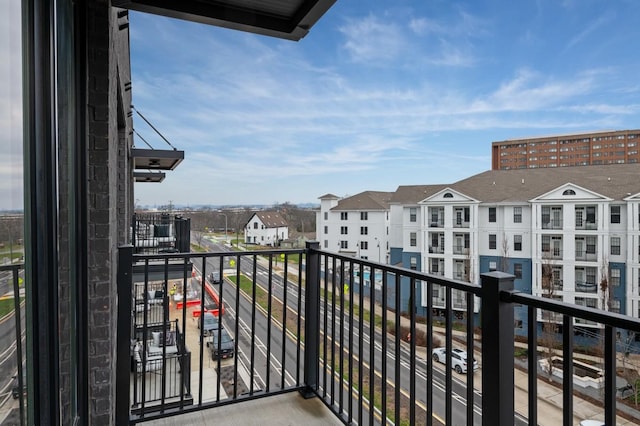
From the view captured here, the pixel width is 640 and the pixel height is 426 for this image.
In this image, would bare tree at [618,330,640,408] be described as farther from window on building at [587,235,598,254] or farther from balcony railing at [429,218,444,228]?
window on building at [587,235,598,254]

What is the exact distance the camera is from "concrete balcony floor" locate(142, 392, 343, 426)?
81.2 inches

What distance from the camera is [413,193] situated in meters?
12.1

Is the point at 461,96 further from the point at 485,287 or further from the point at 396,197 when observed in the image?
the point at 485,287

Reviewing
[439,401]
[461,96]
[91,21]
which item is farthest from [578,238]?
[461,96]

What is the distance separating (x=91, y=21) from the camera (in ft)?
4.73

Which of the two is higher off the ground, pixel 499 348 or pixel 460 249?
pixel 499 348

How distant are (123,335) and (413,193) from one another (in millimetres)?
10966

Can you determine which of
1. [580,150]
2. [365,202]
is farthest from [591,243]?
[365,202]

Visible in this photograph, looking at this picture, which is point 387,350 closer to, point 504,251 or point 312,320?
point 312,320

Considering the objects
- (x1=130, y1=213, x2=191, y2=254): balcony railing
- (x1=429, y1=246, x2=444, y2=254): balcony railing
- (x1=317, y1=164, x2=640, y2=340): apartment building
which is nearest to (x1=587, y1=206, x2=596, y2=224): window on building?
(x1=317, y1=164, x2=640, y2=340): apartment building

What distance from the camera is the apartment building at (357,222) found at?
7805mm

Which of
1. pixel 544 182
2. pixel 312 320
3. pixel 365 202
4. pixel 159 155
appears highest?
pixel 159 155

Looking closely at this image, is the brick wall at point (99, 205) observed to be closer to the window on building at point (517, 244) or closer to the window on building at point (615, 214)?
the window on building at point (615, 214)

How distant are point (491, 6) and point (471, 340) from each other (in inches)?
907
